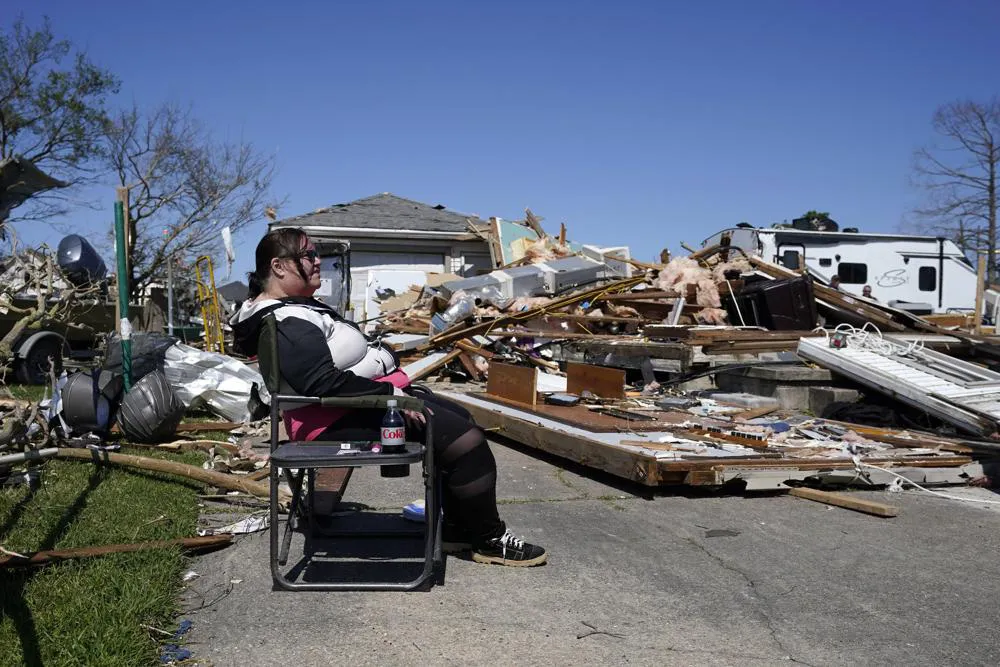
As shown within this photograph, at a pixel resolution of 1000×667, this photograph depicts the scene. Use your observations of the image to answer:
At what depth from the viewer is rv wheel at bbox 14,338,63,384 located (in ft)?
38.7

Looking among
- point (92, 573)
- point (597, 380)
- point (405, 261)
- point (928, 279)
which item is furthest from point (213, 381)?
point (928, 279)

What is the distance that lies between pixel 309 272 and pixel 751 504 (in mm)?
3300

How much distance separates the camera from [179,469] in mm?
5391

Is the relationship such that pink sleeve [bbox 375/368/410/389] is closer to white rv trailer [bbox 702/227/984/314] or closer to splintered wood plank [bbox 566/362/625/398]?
splintered wood plank [bbox 566/362/625/398]

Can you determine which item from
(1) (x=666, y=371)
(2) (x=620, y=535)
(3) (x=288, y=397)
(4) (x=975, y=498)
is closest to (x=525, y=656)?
(3) (x=288, y=397)

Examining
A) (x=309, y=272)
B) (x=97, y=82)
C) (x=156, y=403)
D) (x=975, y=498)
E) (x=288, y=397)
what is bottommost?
(x=975, y=498)

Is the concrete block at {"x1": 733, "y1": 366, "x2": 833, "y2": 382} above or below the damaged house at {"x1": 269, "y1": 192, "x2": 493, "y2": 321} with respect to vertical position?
below

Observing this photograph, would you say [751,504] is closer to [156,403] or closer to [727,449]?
[727,449]

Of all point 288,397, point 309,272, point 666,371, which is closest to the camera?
point 288,397

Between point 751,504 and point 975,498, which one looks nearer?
point 751,504

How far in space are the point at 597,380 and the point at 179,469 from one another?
4192mm

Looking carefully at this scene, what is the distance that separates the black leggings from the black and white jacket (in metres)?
0.22

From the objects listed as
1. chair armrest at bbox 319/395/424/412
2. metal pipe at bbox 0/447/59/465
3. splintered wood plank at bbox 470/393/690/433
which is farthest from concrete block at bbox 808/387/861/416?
metal pipe at bbox 0/447/59/465

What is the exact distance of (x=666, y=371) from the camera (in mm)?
10328
